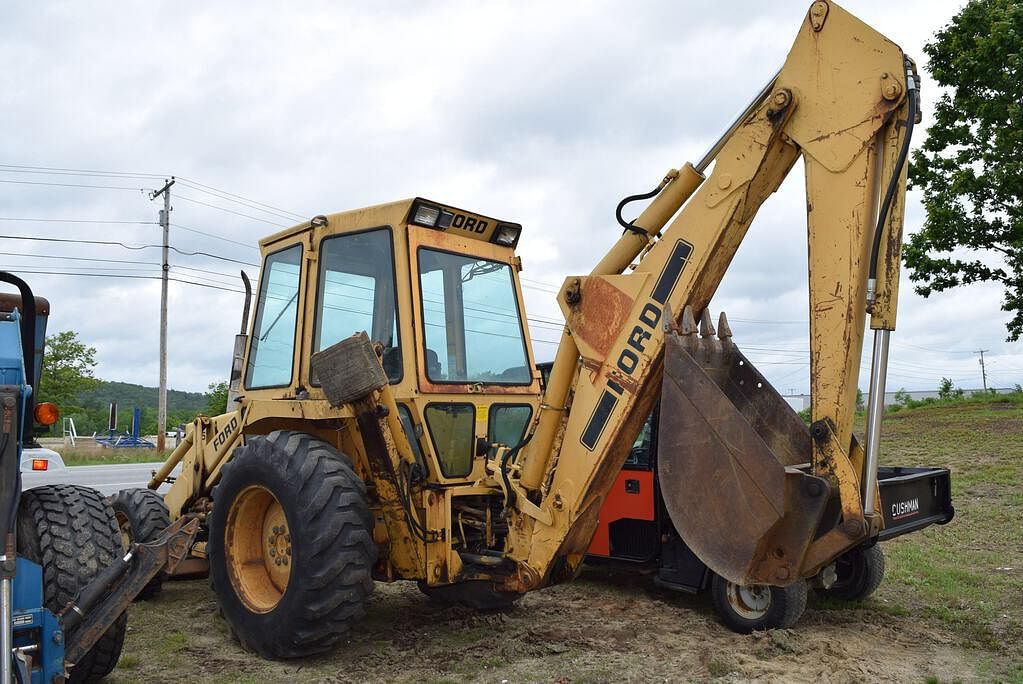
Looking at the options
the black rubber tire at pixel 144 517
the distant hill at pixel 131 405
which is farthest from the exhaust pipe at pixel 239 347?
the distant hill at pixel 131 405

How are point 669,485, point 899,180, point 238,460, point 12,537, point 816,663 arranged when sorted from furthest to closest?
point 238,460 → point 816,663 → point 669,485 → point 899,180 → point 12,537

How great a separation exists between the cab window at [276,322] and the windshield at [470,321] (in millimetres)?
1001

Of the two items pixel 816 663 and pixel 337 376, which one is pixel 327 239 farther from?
pixel 816 663

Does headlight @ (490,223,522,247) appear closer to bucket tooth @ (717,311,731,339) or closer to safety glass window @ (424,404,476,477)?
safety glass window @ (424,404,476,477)

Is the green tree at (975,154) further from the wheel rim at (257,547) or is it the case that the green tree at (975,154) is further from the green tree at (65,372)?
the green tree at (65,372)

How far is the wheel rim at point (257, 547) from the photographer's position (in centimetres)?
527

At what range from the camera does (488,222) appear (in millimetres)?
5941

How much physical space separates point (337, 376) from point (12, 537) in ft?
6.42

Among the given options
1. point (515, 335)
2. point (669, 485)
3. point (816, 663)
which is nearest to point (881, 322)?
point (669, 485)

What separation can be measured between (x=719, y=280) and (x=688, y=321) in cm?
26

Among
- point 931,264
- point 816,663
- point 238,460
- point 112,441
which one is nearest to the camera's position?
point 816,663

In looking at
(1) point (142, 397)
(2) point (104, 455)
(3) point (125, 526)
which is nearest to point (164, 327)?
(2) point (104, 455)

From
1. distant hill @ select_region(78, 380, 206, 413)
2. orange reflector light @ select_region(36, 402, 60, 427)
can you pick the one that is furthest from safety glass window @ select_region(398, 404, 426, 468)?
distant hill @ select_region(78, 380, 206, 413)

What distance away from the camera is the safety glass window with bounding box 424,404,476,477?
5281 millimetres
